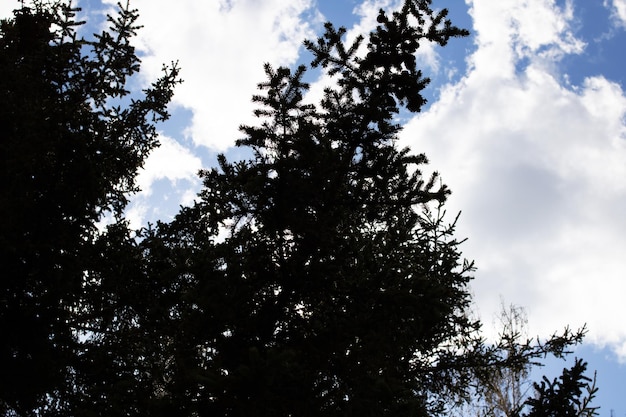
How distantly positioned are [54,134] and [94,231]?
1783 mm

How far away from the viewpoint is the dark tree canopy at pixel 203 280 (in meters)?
7.41

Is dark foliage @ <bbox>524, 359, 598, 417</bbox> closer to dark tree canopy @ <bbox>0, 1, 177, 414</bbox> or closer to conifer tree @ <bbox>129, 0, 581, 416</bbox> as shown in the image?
conifer tree @ <bbox>129, 0, 581, 416</bbox>

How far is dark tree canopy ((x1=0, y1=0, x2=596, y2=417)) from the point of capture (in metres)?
7.41

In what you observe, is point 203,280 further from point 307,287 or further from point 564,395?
point 564,395

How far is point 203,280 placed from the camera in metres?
7.69

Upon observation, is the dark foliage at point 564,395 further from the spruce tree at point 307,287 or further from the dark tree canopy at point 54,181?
the dark tree canopy at point 54,181

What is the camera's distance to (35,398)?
314 inches

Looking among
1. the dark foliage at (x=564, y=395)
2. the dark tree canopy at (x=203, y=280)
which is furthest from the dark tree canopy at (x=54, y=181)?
the dark foliage at (x=564, y=395)

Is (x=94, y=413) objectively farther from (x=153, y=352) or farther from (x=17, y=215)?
(x=17, y=215)

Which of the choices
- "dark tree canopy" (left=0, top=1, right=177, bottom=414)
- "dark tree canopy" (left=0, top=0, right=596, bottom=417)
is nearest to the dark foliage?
"dark tree canopy" (left=0, top=0, right=596, bottom=417)

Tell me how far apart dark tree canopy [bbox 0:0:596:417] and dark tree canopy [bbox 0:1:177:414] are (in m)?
0.03

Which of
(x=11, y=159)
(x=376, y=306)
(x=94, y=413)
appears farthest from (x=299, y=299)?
(x=11, y=159)

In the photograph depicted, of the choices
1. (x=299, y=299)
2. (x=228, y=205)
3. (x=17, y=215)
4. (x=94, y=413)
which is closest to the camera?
(x=94, y=413)

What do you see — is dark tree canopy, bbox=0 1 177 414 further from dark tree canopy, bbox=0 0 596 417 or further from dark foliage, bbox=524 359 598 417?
dark foliage, bbox=524 359 598 417
